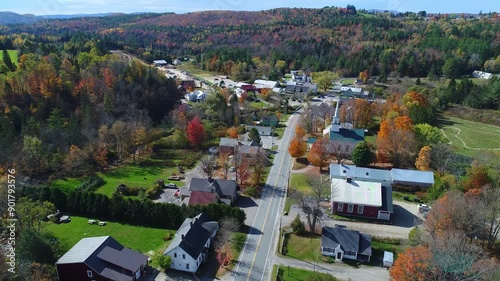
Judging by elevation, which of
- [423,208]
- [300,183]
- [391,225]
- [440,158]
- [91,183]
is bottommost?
[91,183]

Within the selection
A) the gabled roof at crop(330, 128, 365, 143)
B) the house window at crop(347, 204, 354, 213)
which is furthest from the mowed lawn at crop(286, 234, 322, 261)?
the gabled roof at crop(330, 128, 365, 143)

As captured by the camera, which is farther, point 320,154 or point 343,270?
point 320,154

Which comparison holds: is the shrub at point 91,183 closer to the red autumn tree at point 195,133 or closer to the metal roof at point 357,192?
the red autumn tree at point 195,133

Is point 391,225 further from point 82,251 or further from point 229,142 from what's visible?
point 82,251

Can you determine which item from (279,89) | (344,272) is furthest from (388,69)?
(344,272)

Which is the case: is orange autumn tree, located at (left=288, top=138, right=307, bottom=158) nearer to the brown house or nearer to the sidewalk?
the sidewalk

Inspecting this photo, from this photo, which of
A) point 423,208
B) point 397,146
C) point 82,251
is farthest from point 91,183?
point 397,146

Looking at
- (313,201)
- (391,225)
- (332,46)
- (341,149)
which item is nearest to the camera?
(313,201)

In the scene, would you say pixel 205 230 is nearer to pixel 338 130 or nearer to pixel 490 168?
pixel 338 130
